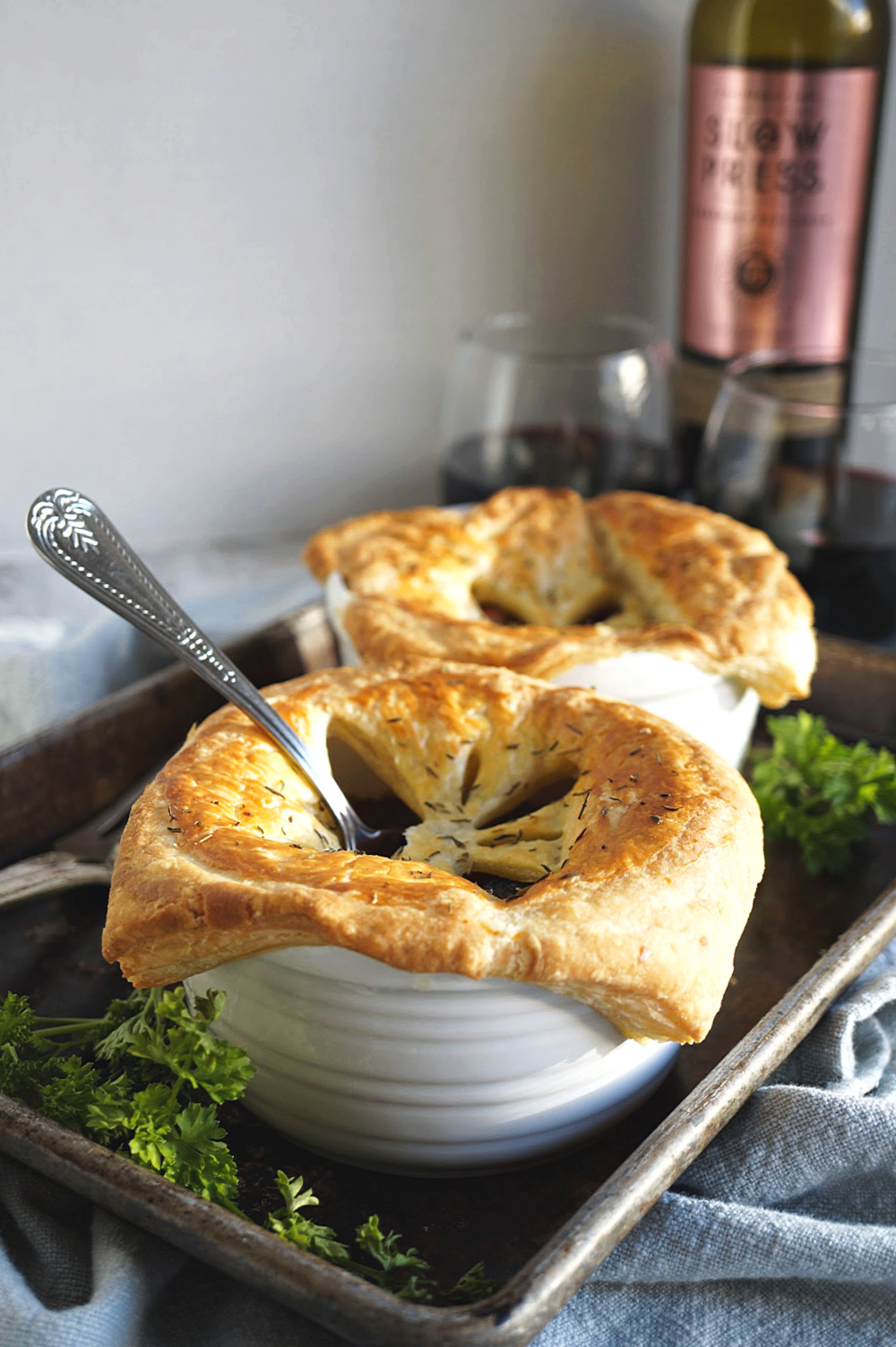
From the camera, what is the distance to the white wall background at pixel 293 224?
2170mm

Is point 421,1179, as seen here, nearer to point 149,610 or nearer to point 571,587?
point 149,610

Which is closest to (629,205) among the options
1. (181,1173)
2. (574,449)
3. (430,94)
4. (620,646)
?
(430,94)

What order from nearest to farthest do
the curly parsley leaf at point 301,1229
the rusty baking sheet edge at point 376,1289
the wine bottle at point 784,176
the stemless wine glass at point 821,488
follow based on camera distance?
the rusty baking sheet edge at point 376,1289
the curly parsley leaf at point 301,1229
the stemless wine glass at point 821,488
the wine bottle at point 784,176

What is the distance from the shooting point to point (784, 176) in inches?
92.6

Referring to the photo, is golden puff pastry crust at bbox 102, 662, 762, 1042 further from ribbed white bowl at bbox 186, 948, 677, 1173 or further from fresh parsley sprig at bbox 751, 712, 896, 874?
fresh parsley sprig at bbox 751, 712, 896, 874

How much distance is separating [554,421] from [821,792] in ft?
3.00

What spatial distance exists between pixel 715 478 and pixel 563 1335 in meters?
1.51

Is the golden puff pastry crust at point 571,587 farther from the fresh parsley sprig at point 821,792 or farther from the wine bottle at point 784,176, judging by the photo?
the wine bottle at point 784,176

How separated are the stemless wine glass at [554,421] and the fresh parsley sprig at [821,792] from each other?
0.76 metres

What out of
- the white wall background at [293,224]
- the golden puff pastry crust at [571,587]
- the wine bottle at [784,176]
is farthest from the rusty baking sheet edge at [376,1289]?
the wine bottle at [784,176]

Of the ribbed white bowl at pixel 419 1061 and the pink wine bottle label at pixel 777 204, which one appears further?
the pink wine bottle label at pixel 777 204

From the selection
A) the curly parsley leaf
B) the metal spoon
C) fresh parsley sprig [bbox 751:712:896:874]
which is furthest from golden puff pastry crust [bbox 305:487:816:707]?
the curly parsley leaf

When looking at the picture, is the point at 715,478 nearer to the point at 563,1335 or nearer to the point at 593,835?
the point at 593,835

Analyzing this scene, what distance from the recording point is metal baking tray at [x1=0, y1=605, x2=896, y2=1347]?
0.98 m
